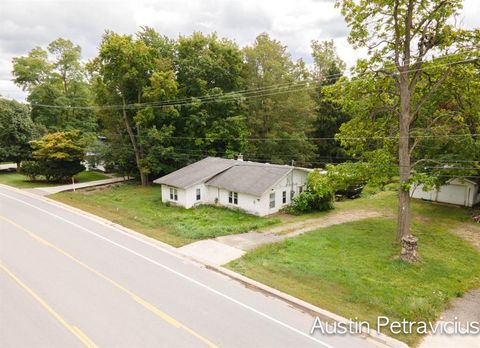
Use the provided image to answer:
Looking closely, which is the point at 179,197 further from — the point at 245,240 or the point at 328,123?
the point at 328,123

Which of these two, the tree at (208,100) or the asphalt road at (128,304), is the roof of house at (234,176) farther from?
the asphalt road at (128,304)

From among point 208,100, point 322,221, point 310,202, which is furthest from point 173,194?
point 208,100

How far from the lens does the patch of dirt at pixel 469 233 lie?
17844mm

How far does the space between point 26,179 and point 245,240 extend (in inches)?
1243

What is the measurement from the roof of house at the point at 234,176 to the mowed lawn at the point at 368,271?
605 centimetres

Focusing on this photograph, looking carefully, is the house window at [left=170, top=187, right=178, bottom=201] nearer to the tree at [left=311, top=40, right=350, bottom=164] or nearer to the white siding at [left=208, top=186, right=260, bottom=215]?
the white siding at [left=208, top=186, right=260, bottom=215]

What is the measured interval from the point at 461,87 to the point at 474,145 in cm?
494

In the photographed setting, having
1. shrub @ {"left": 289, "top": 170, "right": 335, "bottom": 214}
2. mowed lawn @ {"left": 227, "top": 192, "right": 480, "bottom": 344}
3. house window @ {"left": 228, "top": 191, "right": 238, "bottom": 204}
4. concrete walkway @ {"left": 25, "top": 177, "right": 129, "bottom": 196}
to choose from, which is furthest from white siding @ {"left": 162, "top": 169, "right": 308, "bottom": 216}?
concrete walkway @ {"left": 25, "top": 177, "right": 129, "bottom": 196}

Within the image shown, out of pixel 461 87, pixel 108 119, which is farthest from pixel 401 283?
pixel 108 119

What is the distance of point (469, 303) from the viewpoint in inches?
444

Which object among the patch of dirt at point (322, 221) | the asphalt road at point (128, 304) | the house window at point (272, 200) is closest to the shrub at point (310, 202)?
the patch of dirt at point (322, 221)

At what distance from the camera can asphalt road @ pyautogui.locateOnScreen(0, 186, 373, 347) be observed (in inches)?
349

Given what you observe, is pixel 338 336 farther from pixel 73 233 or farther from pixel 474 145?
pixel 474 145

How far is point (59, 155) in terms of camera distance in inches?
1275
